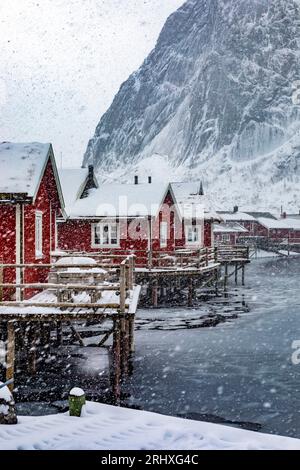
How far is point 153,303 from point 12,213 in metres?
16.9

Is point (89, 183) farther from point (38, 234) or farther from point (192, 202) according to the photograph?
point (38, 234)

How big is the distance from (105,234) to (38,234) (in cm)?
1606

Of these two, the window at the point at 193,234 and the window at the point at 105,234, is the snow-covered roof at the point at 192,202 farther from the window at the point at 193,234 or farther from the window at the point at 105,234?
the window at the point at 105,234

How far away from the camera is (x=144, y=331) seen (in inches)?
998

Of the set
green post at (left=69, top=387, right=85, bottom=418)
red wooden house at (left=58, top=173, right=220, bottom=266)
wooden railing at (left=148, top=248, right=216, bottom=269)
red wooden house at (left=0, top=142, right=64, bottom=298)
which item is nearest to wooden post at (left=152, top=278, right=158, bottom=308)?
wooden railing at (left=148, top=248, right=216, bottom=269)

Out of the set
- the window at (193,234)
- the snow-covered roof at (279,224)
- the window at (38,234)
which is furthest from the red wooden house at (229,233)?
the window at (38,234)

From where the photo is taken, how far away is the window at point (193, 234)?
44156 millimetres

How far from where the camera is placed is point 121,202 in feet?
124

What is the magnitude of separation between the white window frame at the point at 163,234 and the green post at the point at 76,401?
1080 inches

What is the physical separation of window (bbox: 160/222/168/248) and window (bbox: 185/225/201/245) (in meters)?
5.04
